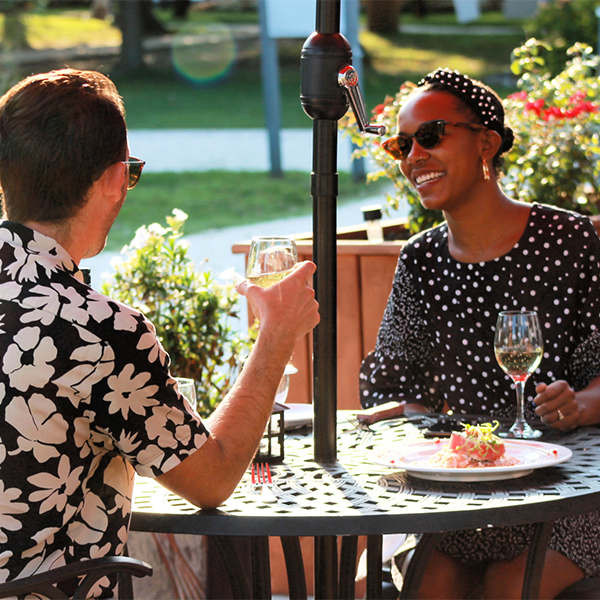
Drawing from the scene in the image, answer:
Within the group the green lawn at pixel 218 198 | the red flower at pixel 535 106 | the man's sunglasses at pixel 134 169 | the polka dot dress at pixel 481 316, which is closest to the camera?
the man's sunglasses at pixel 134 169

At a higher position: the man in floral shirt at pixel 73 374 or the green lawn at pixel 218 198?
the man in floral shirt at pixel 73 374

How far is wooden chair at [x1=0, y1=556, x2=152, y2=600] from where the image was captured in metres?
1.41

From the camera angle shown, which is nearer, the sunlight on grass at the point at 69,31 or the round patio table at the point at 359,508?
the round patio table at the point at 359,508

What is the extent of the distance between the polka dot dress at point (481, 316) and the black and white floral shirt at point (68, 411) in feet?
3.76

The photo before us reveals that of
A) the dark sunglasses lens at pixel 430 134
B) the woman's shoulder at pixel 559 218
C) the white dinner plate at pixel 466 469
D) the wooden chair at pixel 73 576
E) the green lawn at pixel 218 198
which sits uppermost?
the dark sunglasses lens at pixel 430 134

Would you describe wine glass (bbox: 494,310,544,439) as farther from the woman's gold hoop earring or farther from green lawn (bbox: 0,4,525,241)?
green lawn (bbox: 0,4,525,241)

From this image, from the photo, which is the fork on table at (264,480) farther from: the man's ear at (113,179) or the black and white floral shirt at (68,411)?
the man's ear at (113,179)

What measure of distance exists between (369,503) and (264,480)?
29cm

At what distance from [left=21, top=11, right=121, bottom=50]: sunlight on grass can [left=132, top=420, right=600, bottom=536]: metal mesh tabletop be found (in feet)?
71.6

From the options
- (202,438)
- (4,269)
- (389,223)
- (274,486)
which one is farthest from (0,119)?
(389,223)

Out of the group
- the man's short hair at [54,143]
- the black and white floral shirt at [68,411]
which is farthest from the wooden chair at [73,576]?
the man's short hair at [54,143]

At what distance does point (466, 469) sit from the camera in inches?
69.6

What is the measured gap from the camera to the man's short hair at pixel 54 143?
1537 mm

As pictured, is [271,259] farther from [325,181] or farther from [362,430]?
[362,430]
